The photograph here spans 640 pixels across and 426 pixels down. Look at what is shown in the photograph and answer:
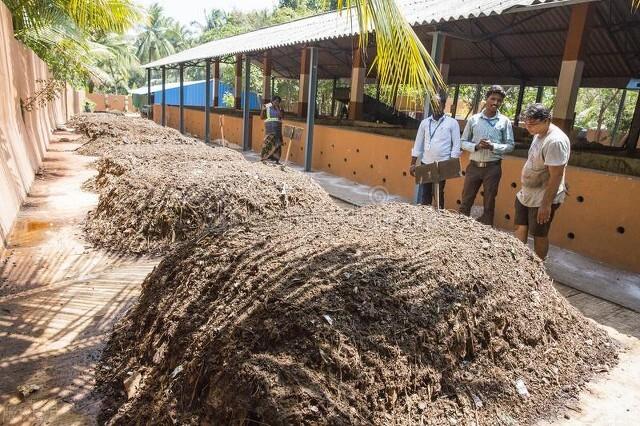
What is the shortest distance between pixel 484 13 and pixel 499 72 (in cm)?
947

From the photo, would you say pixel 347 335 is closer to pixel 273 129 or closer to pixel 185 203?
pixel 185 203

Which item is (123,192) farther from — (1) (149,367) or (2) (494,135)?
(2) (494,135)

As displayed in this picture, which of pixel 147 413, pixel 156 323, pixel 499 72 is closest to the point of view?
pixel 147 413

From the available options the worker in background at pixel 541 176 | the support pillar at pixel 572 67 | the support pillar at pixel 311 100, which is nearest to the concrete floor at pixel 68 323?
the worker in background at pixel 541 176

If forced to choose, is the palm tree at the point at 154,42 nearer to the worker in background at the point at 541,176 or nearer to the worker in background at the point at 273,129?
the worker in background at the point at 273,129

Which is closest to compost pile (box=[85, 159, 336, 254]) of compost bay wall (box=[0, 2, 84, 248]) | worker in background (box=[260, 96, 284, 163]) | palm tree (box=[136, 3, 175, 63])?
compost bay wall (box=[0, 2, 84, 248])

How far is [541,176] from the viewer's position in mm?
4035

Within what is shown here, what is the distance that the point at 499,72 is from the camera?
14117 millimetres

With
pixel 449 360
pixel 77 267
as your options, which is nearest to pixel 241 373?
pixel 449 360

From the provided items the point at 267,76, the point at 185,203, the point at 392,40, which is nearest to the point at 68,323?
the point at 185,203

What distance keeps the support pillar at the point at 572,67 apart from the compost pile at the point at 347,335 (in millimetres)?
3459

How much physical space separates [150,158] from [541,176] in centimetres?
601

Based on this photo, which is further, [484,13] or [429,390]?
[484,13]

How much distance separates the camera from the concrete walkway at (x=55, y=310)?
2521mm
